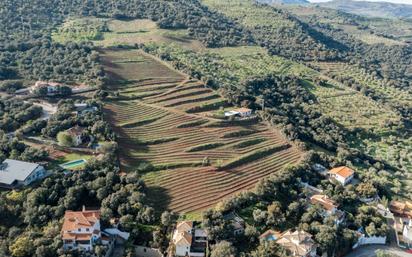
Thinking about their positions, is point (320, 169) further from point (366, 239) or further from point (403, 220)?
point (366, 239)

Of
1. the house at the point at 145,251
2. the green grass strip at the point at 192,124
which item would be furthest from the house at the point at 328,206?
the green grass strip at the point at 192,124

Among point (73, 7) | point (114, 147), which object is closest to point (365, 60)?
point (73, 7)

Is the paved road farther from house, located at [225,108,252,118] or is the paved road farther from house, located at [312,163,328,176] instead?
house, located at [225,108,252,118]

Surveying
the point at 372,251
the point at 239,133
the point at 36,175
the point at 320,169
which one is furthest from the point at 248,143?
the point at 36,175

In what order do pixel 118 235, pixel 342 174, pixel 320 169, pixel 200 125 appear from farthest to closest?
pixel 200 125, pixel 320 169, pixel 342 174, pixel 118 235

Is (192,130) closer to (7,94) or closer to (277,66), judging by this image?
(7,94)

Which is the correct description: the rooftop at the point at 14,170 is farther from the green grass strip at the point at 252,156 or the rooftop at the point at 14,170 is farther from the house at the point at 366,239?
the house at the point at 366,239
